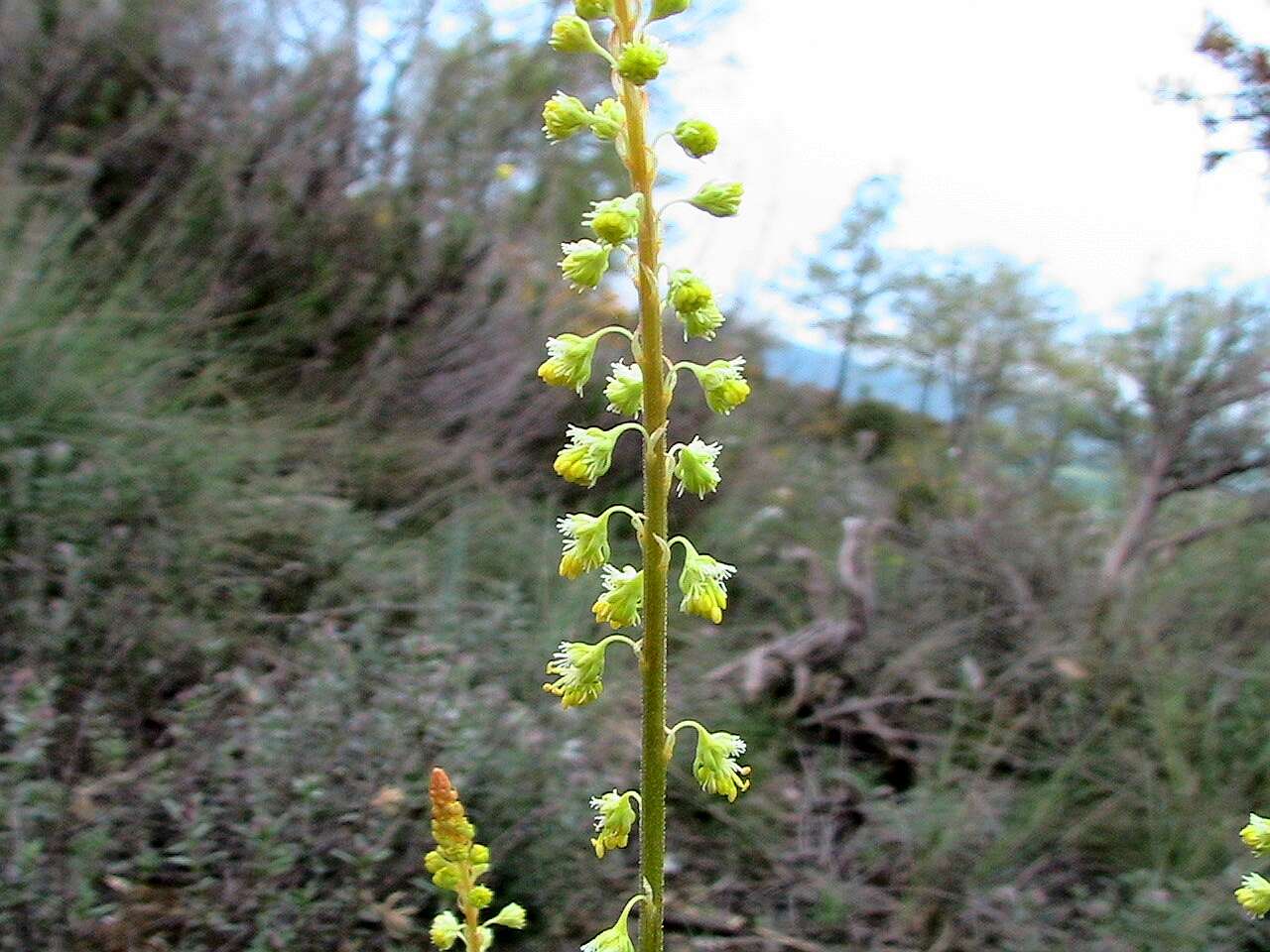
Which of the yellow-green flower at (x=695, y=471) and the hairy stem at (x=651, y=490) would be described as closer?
the hairy stem at (x=651, y=490)

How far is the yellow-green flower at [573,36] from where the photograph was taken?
53.8 inches

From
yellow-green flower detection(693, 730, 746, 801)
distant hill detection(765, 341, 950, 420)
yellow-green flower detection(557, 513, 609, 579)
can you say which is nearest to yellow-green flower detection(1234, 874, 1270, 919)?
yellow-green flower detection(693, 730, 746, 801)

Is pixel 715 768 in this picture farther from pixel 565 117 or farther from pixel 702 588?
pixel 565 117

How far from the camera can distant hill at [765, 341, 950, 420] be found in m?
8.77

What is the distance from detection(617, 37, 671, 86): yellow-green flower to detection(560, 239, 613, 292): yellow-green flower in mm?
207

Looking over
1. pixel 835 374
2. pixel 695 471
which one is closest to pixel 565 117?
pixel 695 471

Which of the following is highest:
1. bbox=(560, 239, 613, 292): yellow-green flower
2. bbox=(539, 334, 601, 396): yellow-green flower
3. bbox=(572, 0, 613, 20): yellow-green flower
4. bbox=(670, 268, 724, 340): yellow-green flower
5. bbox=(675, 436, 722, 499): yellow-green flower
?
bbox=(572, 0, 613, 20): yellow-green flower

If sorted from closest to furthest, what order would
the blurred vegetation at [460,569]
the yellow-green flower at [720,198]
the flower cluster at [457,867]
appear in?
the flower cluster at [457,867], the yellow-green flower at [720,198], the blurred vegetation at [460,569]

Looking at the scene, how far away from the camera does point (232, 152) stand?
6.34m

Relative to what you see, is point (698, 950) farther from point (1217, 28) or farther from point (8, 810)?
point (1217, 28)

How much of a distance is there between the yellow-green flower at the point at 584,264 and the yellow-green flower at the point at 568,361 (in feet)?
0.23

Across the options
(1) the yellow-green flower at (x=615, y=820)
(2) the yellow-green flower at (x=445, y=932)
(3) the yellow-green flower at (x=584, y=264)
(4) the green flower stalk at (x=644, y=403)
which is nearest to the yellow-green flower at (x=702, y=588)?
(4) the green flower stalk at (x=644, y=403)

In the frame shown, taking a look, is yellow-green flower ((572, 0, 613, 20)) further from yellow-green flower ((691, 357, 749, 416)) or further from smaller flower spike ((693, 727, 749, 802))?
smaller flower spike ((693, 727, 749, 802))

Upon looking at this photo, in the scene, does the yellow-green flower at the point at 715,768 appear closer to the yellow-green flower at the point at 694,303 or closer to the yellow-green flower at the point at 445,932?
the yellow-green flower at the point at 445,932
